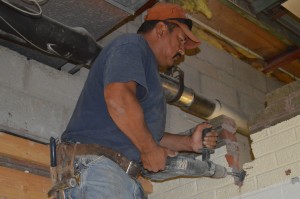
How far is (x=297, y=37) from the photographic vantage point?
12.9 feet

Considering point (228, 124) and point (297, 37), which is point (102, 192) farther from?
point (297, 37)

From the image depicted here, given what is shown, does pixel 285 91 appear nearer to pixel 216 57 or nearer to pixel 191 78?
pixel 191 78

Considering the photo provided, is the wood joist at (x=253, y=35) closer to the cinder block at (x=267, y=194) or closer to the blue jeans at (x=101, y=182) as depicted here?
the cinder block at (x=267, y=194)

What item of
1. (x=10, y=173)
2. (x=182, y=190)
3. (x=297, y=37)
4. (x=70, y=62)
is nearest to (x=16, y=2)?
(x=70, y=62)

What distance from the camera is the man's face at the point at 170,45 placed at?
2.21m

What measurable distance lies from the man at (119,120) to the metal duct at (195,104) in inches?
41.3

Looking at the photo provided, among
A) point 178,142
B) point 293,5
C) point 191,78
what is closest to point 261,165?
point 178,142

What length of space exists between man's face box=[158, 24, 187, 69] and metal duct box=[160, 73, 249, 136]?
2.72 ft

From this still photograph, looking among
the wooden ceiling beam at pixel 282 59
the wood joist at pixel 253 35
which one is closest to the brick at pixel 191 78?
the wood joist at pixel 253 35

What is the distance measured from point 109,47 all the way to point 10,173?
0.84 metres

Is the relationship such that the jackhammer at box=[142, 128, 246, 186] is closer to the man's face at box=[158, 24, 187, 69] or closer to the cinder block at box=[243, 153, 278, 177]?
the cinder block at box=[243, 153, 278, 177]

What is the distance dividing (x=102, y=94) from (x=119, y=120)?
205 mm

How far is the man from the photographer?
177cm

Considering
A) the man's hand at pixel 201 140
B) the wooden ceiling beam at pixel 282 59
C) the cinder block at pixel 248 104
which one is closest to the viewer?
the man's hand at pixel 201 140
